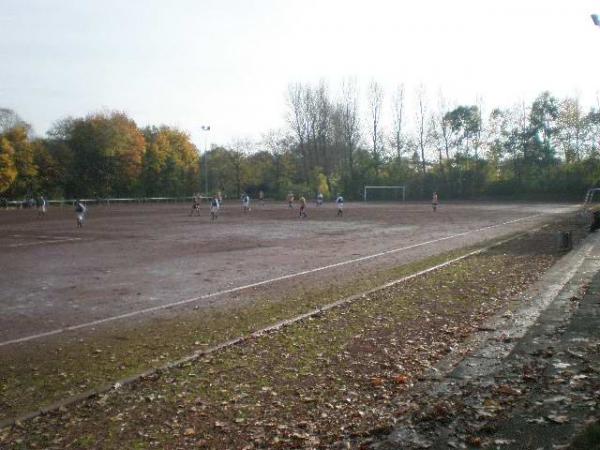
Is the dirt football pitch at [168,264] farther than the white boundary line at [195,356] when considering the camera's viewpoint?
Yes

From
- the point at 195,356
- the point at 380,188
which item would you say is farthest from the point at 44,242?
the point at 380,188

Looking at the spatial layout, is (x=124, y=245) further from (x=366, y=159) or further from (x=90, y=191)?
(x=366, y=159)

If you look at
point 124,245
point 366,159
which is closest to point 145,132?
point 366,159

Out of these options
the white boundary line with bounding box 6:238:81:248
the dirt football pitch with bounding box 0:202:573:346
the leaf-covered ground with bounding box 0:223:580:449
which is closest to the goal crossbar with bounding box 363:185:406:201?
the dirt football pitch with bounding box 0:202:573:346

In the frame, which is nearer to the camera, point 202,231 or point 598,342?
point 598,342

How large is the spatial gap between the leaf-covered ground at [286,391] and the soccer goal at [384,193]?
80.1 m

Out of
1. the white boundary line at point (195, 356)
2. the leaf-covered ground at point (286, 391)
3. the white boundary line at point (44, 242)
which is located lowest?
the leaf-covered ground at point (286, 391)

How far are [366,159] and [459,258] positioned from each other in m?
78.8

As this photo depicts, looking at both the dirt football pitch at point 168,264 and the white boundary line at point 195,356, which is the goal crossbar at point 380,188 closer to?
the dirt football pitch at point 168,264

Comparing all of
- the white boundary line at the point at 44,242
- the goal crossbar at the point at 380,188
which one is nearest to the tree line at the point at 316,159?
the goal crossbar at the point at 380,188

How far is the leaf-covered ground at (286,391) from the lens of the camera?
513 cm

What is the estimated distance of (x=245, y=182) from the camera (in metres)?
97.3

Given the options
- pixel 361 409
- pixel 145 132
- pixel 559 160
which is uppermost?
pixel 145 132

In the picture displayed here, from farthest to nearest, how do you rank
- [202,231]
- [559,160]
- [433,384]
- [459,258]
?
[559,160] → [202,231] → [459,258] → [433,384]
